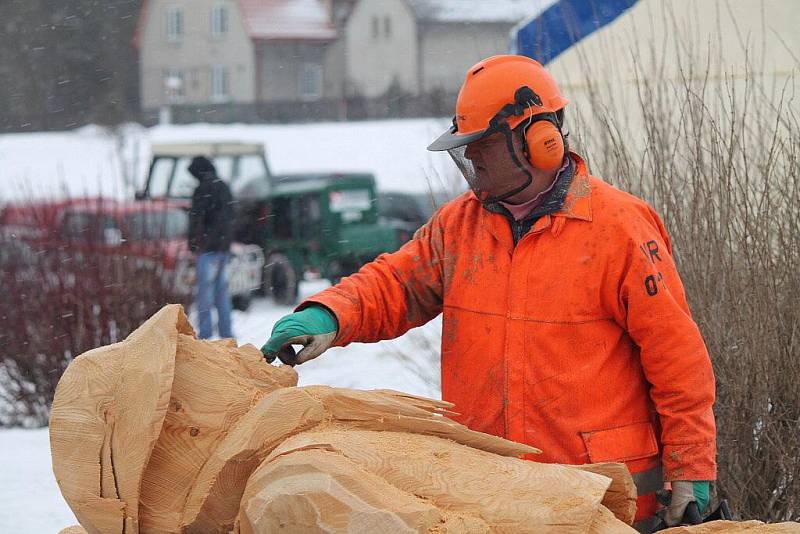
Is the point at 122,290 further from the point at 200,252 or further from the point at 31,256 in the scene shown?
the point at 200,252

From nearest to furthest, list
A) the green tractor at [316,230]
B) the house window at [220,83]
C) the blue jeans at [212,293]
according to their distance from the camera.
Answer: the blue jeans at [212,293]
the green tractor at [316,230]
the house window at [220,83]

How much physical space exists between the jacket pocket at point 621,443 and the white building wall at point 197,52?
4523 centimetres

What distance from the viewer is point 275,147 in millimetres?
31844

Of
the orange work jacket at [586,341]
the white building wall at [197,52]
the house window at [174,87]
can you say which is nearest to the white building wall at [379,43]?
the white building wall at [197,52]

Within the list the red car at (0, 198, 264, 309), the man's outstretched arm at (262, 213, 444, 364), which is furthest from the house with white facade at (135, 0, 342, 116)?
the man's outstretched arm at (262, 213, 444, 364)

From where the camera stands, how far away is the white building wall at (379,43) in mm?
46562

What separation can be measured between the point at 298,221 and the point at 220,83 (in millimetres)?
37852

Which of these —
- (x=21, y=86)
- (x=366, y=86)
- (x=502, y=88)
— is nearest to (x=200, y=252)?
(x=502, y=88)

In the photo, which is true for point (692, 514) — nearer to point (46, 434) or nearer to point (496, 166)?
point (496, 166)

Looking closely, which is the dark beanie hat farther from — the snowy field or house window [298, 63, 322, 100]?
house window [298, 63, 322, 100]

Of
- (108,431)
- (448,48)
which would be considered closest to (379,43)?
(448,48)

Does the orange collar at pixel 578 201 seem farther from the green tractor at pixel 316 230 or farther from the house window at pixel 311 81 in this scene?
the house window at pixel 311 81

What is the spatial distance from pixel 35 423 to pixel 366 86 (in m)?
39.9

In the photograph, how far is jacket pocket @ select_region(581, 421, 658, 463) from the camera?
255cm
